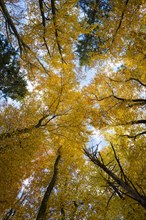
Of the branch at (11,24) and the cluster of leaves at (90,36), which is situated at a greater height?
the cluster of leaves at (90,36)

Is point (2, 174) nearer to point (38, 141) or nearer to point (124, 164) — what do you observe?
point (38, 141)

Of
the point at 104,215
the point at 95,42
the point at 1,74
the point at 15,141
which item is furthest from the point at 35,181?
the point at 95,42

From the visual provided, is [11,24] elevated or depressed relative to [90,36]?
depressed

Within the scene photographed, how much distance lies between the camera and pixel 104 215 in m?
7.85

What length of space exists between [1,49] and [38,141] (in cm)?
477

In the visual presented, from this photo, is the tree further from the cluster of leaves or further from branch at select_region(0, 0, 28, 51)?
the cluster of leaves

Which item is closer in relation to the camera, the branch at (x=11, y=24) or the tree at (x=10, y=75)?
the branch at (x=11, y=24)

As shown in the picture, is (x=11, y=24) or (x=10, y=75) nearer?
(x=11, y=24)

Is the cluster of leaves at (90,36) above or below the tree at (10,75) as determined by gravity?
above

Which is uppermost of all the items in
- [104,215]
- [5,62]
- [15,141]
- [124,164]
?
[5,62]

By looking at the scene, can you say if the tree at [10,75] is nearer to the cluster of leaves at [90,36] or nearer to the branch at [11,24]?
the branch at [11,24]

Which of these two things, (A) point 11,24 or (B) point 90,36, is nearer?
(A) point 11,24

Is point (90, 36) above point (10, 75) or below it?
above

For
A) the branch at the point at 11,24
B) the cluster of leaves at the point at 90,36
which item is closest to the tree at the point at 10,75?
the branch at the point at 11,24
